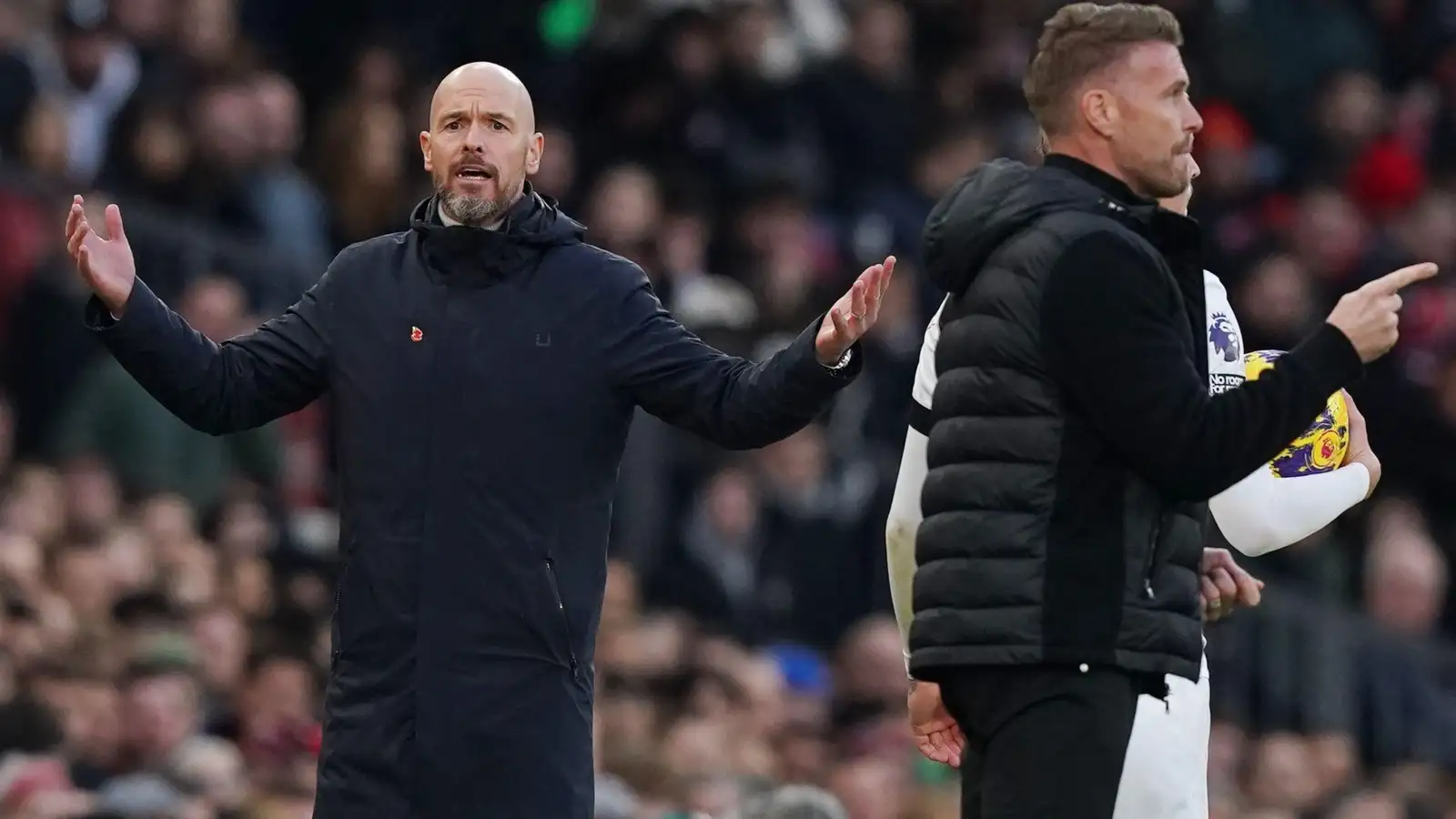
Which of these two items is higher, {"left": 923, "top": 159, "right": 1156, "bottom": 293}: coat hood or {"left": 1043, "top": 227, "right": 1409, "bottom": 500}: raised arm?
{"left": 923, "top": 159, "right": 1156, "bottom": 293}: coat hood

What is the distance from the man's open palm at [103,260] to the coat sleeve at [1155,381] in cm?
182

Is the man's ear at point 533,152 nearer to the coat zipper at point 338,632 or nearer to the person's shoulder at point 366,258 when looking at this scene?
the person's shoulder at point 366,258

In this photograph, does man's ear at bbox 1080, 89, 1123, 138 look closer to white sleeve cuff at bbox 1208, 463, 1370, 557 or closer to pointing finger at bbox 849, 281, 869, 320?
pointing finger at bbox 849, 281, 869, 320

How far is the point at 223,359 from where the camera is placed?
589 cm

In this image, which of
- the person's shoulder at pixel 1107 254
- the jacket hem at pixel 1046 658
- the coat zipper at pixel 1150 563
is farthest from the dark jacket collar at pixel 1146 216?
the jacket hem at pixel 1046 658

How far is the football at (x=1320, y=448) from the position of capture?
5.76 m

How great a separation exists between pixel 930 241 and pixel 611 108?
862 centimetres

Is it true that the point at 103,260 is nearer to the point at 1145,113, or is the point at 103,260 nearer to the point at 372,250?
the point at 372,250

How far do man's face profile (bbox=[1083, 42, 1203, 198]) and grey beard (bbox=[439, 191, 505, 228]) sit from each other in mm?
1229

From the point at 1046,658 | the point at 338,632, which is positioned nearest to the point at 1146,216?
the point at 1046,658

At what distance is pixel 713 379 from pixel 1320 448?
3.93ft

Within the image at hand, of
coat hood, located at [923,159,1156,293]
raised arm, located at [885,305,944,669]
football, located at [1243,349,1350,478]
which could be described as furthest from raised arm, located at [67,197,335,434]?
football, located at [1243,349,1350,478]

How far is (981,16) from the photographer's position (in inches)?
634

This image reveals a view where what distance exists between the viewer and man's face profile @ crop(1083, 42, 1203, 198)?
5.39 m
